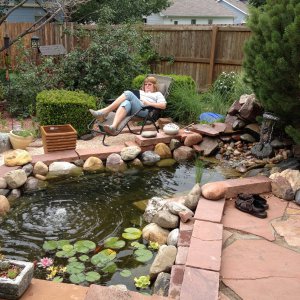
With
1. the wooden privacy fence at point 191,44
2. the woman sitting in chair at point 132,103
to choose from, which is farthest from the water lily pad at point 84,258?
the wooden privacy fence at point 191,44

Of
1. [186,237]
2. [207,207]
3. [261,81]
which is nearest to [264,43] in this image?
[261,81]

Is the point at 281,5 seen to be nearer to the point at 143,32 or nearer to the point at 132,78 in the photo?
the point at 132,78

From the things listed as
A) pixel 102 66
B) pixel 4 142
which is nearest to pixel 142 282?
pixel 4 142

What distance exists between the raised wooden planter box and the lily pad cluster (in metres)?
2.06

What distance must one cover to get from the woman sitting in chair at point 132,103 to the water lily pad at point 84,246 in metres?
2.43

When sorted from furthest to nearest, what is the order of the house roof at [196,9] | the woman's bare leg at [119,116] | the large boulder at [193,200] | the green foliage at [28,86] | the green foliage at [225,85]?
the house roof at [196,9]
the green foliage at [225,85]
the green foliage at [28,86]
the woman's bare leg at [119,116]
the large boulder at [193,200]

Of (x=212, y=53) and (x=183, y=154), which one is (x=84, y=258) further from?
(x=212, y=53)

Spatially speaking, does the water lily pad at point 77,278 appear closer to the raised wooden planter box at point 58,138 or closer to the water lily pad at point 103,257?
the water lily pad at point 103,257

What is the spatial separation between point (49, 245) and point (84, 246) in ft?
0.93

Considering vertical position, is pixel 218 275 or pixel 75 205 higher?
pixel 218 275

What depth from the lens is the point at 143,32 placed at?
9.59 metres

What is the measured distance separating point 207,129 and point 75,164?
6.88 feet

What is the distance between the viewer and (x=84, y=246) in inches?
122

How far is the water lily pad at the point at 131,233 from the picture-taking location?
3297 millimetres
